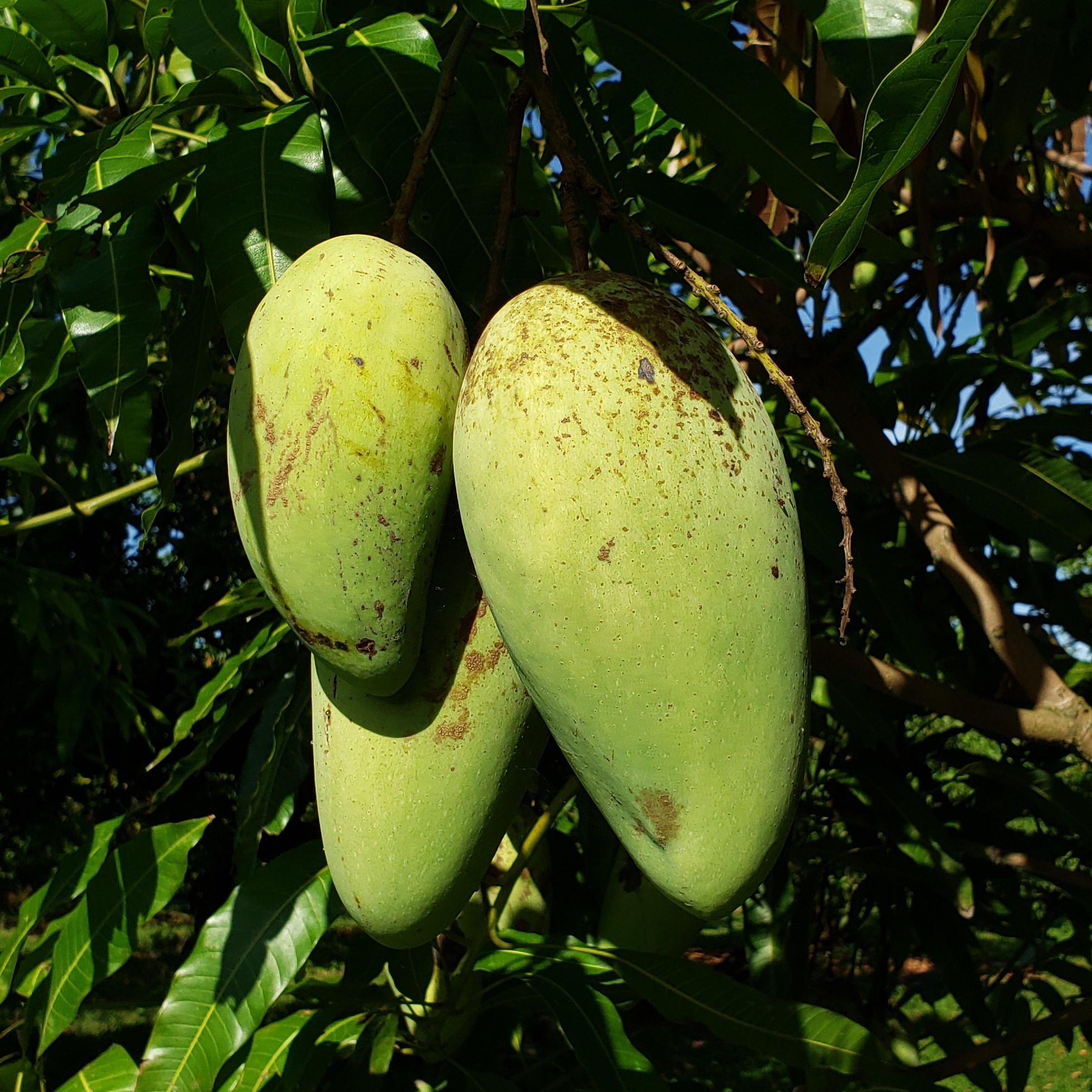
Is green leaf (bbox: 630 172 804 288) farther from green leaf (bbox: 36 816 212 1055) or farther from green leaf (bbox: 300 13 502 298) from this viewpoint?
green leaf (bbox: 36 816 212 1055)

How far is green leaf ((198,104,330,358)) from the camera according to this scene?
2.79ft

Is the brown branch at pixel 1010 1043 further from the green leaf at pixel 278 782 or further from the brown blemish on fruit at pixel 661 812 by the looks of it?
the brown blemish on fruit at pixel 661 812

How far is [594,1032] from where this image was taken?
124 centimetres

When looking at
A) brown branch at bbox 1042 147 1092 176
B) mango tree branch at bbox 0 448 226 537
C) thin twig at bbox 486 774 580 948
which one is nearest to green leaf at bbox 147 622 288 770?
mango tree branch at bbox 0 448 226 537

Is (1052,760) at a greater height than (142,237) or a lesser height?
lesser

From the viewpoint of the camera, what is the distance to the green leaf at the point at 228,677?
1.60 metres

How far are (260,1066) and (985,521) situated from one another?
4.88 feet

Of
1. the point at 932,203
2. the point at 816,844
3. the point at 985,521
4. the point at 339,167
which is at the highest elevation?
the point at 339,167

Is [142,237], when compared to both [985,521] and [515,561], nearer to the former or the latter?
[515,561]

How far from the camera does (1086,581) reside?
2.12 m

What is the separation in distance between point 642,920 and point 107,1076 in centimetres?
74

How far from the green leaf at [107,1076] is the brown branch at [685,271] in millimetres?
1209

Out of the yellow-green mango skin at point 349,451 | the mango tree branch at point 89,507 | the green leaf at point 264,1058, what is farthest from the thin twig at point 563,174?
the green leaf at point 264,1058

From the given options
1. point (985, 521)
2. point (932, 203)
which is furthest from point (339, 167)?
point (985, 521)
